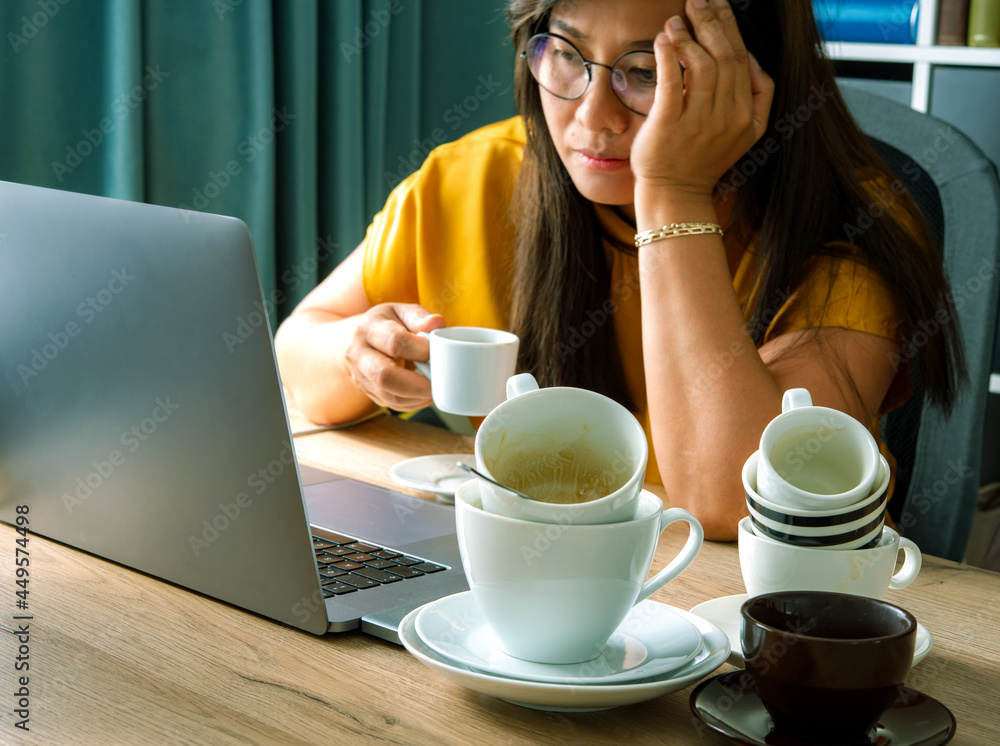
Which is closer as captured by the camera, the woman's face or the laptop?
the laptop

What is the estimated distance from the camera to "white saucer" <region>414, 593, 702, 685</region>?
1.72 ft

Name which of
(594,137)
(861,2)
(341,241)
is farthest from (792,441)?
(861,2)

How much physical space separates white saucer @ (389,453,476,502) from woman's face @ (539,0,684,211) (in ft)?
1.22

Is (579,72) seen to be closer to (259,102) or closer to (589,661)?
Answer: (589,661)

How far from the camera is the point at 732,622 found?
2.09 feet

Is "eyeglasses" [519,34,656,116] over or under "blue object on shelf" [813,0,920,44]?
under

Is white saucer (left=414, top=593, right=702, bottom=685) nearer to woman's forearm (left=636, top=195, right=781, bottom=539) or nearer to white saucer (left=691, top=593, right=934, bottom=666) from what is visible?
white saucer (left=691, top=593, right=934, bottom=666)

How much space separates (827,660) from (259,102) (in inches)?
63.6

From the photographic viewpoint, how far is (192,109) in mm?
1741

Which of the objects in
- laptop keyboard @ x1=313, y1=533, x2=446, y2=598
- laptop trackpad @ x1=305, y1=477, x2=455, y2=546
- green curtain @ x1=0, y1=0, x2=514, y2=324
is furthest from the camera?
green curtain @ x1=0, y1=0, x2=514, y2=324

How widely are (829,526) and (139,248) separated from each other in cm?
45

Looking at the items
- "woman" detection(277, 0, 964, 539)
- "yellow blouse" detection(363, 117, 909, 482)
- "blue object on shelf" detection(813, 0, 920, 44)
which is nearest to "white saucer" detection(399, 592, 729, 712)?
"woman" detection(277, 0, 964, 539)

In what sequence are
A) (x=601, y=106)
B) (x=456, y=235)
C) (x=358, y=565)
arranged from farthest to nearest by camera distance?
1. (x=456, y=235)
2. (x=601, y=106)
3. (x=358, y=565)

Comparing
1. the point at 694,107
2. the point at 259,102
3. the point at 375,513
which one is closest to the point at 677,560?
the point at 375,513
